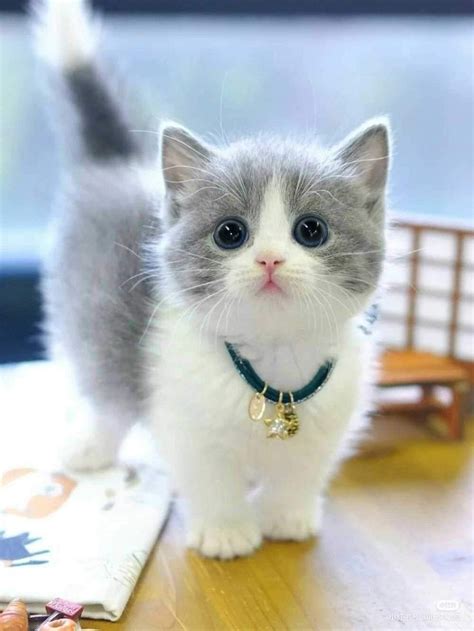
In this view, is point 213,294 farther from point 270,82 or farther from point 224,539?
point 270,82

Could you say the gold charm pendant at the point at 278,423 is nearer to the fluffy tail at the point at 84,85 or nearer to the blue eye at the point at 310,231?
the blue eye at the point at 310,231

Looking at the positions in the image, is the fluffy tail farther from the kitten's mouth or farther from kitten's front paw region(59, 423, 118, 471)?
the kitten's mouth

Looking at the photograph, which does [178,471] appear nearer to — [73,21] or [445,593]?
[445,593]

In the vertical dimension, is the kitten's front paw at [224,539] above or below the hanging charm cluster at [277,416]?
below

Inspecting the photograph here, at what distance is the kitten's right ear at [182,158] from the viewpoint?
95 centimetres

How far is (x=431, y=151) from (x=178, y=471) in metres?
1.08

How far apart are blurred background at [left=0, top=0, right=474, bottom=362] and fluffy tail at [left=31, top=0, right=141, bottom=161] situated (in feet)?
1.36

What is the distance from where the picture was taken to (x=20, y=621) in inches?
33.6

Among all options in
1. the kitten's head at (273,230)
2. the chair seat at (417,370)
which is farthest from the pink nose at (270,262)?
the chair seat at (417,370)

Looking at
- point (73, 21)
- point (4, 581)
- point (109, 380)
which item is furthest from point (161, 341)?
point (73, 21)

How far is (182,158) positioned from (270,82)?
0.88 meters

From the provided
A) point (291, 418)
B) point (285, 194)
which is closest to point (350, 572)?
point (291, 418)

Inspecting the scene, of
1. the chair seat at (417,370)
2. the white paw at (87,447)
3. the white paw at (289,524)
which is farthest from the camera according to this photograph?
the chair seat at (417,370)

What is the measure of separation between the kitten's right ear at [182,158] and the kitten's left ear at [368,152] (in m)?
0.16
